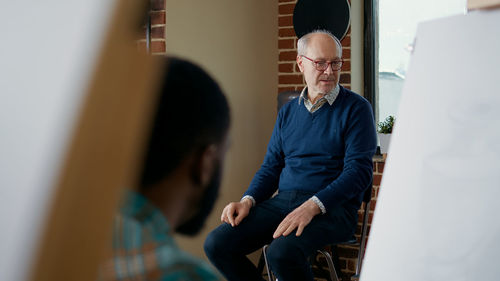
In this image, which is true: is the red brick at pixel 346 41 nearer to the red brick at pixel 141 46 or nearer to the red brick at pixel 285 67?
the red brick at pixel 285 67

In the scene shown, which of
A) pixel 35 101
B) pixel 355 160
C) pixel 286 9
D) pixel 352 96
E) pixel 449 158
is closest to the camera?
pixel 35 101

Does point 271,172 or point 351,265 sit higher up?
point 271,172

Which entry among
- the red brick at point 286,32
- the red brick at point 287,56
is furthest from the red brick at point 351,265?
the red brick at point 286,32

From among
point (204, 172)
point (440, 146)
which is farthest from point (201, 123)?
point (440, 146)

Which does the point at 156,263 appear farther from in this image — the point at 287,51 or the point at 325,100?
the point at 287,51

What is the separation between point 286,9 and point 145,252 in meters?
2.70

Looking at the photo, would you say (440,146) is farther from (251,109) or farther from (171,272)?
(251,109)

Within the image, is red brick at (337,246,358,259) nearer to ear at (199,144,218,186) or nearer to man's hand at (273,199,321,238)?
man's hand at (273,199,321,238)

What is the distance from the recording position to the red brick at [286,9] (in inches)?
111

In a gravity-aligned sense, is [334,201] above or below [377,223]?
below

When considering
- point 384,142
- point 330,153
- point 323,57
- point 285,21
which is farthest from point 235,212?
point 285,21

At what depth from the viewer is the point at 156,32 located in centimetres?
28

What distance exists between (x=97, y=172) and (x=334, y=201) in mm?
1538

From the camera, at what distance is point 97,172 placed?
0.24m
